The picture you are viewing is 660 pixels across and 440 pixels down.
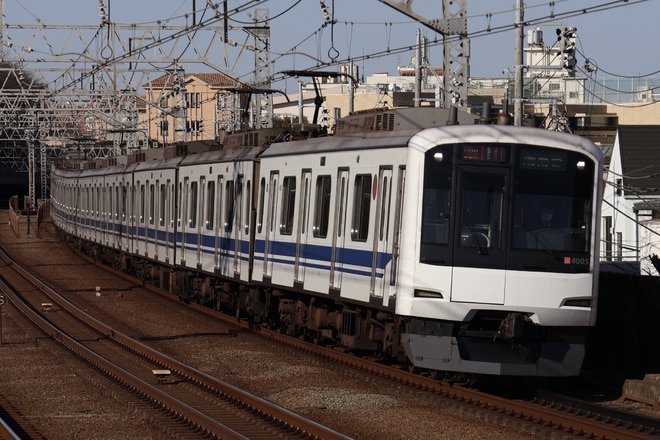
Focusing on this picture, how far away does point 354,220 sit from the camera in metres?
14.8

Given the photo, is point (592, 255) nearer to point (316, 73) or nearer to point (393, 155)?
point (393, 155)

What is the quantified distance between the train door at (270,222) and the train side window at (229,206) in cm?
228

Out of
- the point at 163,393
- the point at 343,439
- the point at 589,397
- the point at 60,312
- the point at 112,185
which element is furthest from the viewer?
the point at 112,185

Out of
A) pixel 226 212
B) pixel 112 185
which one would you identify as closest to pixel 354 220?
pixel 226 212

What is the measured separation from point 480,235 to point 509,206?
0.43 m

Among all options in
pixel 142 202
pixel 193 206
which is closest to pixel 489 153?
pixel 193 206

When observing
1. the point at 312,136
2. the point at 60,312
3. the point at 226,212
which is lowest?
the point at 60,312

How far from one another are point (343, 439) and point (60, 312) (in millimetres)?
14802

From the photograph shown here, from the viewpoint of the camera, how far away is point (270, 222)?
60.3 feet

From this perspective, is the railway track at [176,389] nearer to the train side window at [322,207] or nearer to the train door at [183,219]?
the train side window at [322,207]

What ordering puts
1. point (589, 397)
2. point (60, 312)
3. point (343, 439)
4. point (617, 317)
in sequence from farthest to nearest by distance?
1. point (60, 312)
2. point (617, 317)
3. point (589, 397)
4. point (343, 439)

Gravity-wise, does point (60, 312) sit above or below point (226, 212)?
below

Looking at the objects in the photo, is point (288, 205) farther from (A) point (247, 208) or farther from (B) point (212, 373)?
(B) point (212, 373)

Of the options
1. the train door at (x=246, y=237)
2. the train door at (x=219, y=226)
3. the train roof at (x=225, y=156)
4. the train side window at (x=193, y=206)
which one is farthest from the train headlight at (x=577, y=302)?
the train side window at (x=193, y=206)
